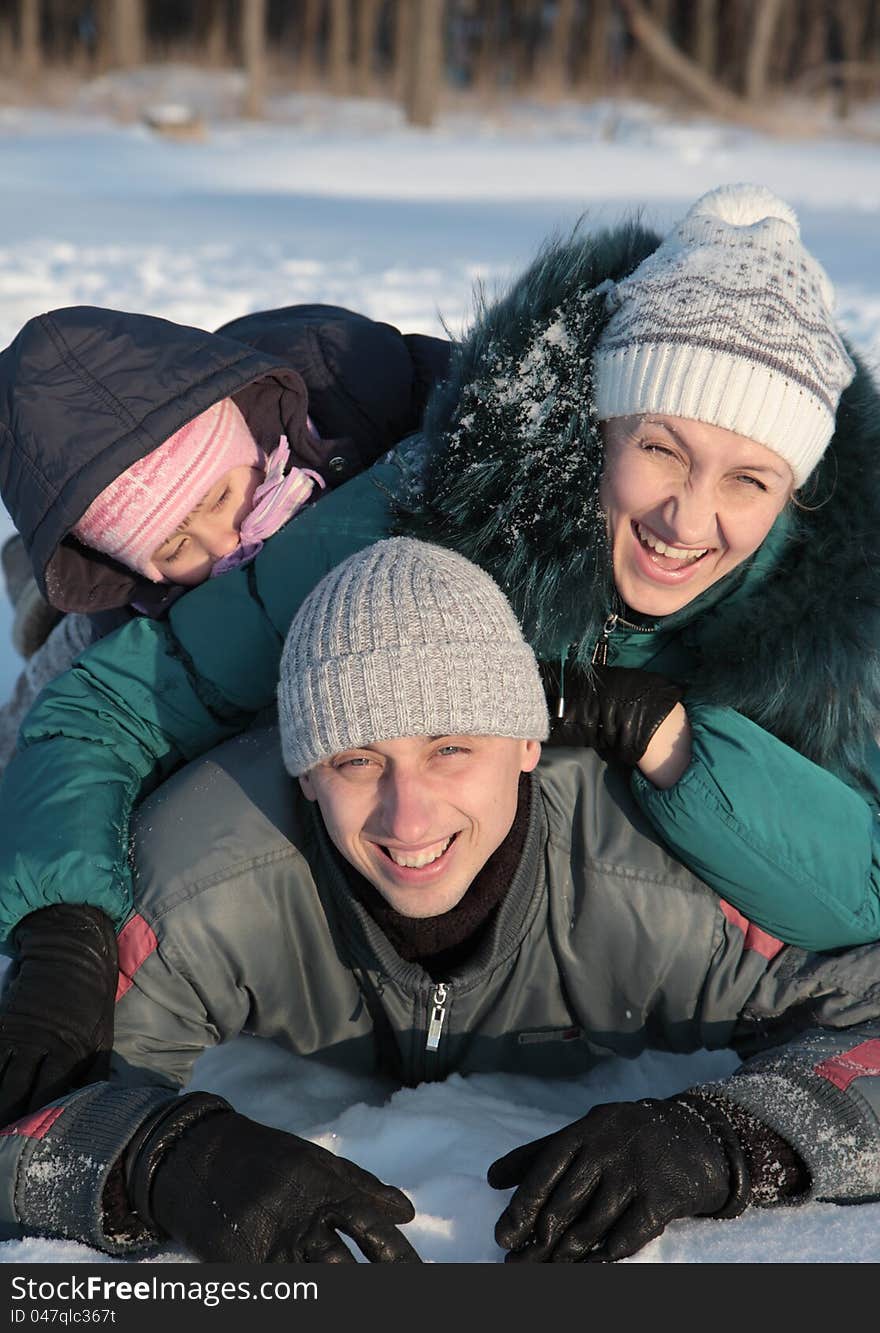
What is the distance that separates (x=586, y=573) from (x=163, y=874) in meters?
0.82

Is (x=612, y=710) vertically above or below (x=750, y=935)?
above

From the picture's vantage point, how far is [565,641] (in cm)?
230

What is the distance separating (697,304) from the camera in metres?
2.16

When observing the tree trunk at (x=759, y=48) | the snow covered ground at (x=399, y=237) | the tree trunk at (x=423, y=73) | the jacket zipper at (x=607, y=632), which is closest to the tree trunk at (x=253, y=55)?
the snow covered ground at (x=399, y=237)

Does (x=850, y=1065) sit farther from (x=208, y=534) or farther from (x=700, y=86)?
(x=700, y=86)

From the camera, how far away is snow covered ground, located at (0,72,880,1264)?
1964 mm

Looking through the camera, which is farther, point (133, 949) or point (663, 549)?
point (663, 549)

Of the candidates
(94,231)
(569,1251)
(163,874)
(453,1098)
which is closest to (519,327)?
(163,874)

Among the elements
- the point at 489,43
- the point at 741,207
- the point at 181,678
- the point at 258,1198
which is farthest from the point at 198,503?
the point at 489,43

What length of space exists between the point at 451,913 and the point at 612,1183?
1.53 ft

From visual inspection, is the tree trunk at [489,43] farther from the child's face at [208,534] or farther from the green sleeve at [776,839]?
the green sleeve at [776,839]

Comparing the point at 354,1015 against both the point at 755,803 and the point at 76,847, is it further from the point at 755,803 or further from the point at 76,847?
the point at 755,803

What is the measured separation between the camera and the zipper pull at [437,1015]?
206 cm

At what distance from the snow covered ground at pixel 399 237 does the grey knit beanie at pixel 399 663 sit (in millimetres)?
604
